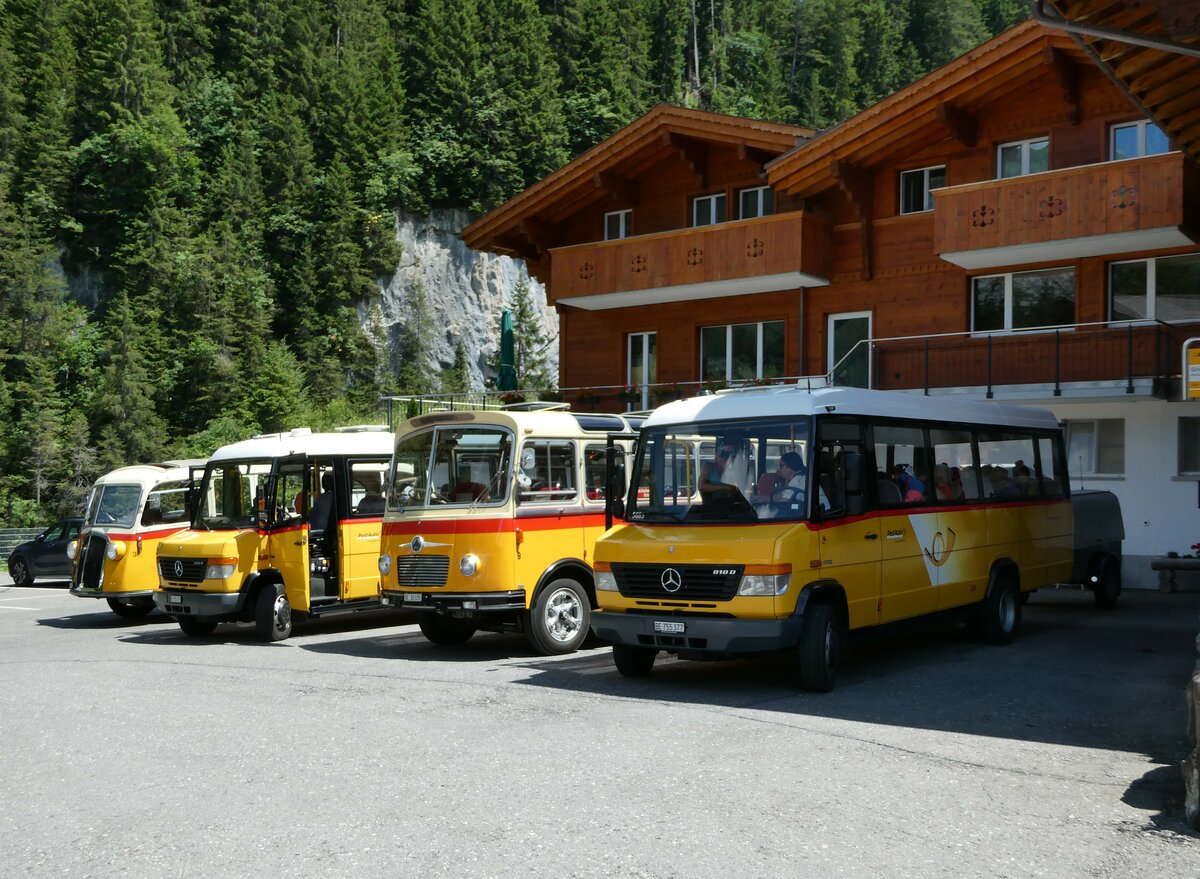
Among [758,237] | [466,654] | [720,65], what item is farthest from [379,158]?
[466,654]

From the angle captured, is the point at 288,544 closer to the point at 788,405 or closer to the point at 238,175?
the point at 788,405

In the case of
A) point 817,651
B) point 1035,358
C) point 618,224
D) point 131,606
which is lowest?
point 131,606

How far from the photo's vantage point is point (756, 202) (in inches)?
1082

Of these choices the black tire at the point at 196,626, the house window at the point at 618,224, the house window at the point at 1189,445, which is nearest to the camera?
the black tire at the point at 196,626

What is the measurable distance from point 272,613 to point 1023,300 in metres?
15.6

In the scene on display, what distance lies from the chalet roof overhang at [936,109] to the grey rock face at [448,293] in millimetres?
→ 46765

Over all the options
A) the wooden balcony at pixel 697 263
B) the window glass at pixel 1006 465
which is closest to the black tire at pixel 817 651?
the window glass at pixel 1006 465

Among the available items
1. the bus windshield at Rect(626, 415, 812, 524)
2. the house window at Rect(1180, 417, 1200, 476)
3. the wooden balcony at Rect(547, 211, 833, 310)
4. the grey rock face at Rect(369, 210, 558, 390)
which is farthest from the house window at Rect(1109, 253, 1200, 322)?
the grey rock face at Rect(369, 210, 558, 390)

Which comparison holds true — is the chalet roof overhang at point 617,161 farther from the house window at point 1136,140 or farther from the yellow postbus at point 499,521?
the yellow postbus at point 499,521

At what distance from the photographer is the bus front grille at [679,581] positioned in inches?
408

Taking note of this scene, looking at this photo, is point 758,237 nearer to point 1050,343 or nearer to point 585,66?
point 1050,343

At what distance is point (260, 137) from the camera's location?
7869cm

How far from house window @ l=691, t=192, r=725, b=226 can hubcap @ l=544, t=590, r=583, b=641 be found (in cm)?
1616

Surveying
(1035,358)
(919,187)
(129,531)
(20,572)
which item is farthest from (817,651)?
(20,572)
